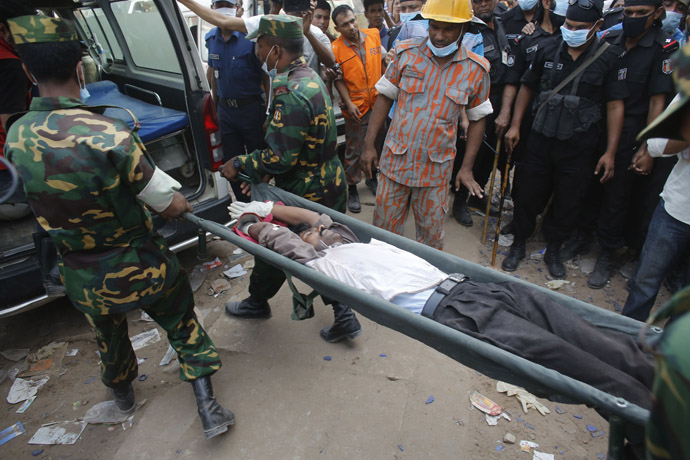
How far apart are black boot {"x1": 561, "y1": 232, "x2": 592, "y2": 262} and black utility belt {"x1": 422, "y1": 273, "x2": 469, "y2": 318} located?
245cm

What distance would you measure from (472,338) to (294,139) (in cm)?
148

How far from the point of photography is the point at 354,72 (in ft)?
13.9

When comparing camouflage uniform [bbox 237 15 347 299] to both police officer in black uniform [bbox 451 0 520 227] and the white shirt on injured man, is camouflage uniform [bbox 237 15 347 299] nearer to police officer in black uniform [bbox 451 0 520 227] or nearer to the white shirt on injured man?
the white shirt on injured man

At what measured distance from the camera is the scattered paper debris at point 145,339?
282 centimetres

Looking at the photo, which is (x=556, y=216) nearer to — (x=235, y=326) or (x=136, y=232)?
(x=235, y=326)

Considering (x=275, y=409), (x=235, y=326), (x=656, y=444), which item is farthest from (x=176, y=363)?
(x=656, y=444)

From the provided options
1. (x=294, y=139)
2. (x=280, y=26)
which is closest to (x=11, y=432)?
(x=294, y=139)

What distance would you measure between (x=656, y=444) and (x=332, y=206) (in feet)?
7.28

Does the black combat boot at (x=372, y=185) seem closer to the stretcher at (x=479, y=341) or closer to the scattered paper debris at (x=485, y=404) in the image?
the stretcher at (x=479, y=341)

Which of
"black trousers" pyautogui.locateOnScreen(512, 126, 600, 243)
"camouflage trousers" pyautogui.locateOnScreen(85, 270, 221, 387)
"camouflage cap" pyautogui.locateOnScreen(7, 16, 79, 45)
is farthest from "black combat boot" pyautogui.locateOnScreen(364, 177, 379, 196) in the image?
"camouflage cap" pyautogui.locateOnScreen(7, 16, 79, 45)

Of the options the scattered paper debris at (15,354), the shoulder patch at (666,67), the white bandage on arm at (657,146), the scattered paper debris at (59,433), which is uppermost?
the shoulder patch at (666,67)

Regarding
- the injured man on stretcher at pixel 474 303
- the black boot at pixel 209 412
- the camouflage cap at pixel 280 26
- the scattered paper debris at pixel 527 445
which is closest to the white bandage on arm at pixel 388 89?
the camouflage cap at pixel 280 26

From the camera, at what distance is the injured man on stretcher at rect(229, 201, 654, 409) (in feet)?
4.72

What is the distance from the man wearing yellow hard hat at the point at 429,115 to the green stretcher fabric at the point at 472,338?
2.69 feet
